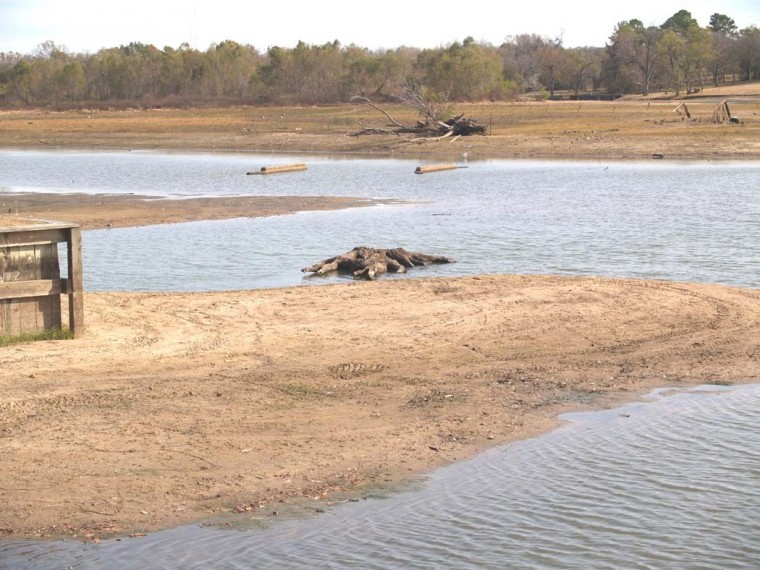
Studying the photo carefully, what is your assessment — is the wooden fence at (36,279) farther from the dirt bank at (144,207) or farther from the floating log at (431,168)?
the floating log at (431,168)

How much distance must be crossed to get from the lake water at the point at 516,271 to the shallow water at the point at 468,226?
8cm

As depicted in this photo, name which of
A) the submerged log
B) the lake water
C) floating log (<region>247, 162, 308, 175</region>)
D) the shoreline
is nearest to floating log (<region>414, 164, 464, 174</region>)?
the lake water

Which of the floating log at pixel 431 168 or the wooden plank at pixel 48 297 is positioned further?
the floating log at pixel 431 168

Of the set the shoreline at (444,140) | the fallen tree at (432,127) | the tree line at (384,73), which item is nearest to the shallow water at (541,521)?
the shoreline at (444,140)

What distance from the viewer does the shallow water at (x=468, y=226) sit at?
733 inches

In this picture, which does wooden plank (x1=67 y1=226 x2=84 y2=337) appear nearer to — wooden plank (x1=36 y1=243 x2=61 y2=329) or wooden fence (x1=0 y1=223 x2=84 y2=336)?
wooden fence (x1=0 y1=223 x2=84 y2=336)

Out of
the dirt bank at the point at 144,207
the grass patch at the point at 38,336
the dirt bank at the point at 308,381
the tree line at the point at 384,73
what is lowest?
the dirt bank at the point at 308,381

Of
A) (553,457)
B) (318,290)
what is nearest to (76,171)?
(318,290)

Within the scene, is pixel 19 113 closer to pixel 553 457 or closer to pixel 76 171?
pixel 76 171

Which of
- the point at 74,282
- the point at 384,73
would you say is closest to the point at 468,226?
the point at 74,282

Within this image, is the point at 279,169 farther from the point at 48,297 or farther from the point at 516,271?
the point at 48,297

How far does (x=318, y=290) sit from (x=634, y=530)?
8.28 metres

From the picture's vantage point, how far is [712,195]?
30.2 metres

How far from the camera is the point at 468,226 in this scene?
81.7ft
